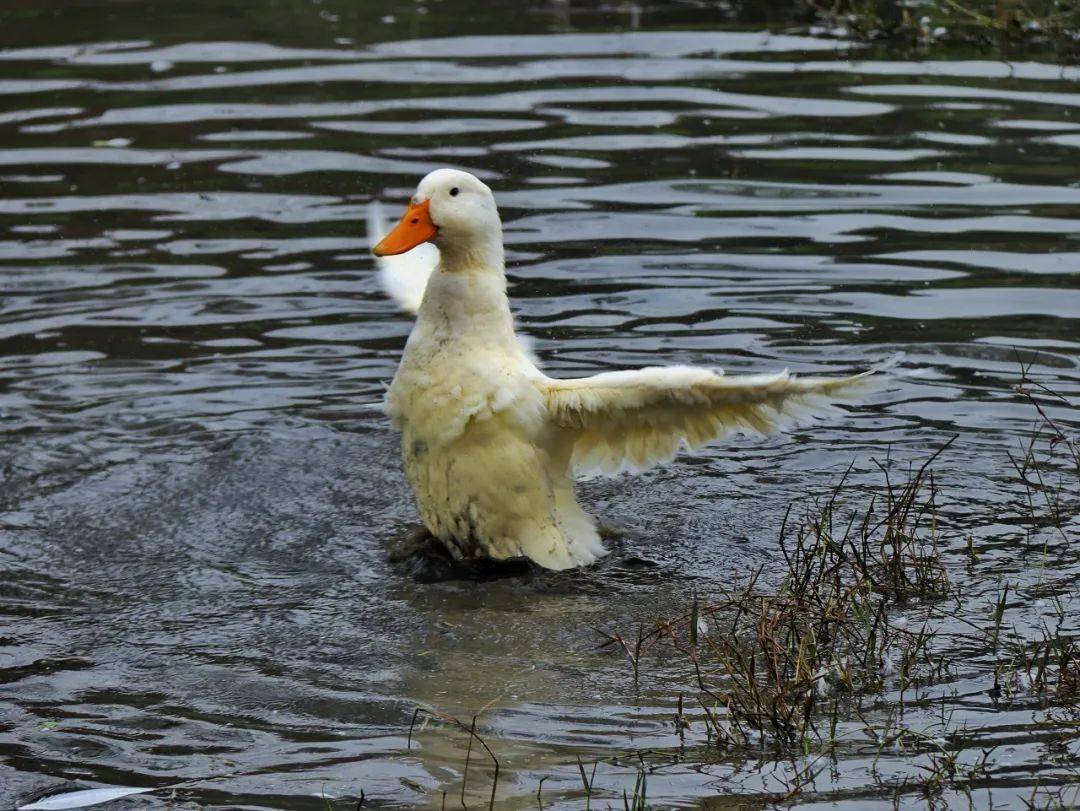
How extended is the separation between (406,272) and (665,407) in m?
2.02

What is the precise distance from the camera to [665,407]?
6.25 metres

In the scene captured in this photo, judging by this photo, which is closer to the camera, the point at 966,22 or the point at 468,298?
the point at 468,298

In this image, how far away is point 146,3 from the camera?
1498cm

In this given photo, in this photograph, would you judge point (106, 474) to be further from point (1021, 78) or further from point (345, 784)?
point (1021, 78)

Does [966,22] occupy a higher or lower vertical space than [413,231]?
higher

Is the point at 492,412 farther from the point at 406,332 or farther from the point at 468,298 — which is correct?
the point at 406,332

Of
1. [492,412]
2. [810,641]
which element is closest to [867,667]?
[810,641]

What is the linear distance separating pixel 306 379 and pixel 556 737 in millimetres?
3988

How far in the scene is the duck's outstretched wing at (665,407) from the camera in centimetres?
595

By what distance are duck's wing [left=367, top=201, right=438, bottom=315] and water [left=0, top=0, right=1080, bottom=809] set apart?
74 cm

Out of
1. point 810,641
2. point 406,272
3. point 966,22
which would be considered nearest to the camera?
point 810,641

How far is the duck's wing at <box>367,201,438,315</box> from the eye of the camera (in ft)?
25.0

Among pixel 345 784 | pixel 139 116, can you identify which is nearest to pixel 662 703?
pixel 345 784

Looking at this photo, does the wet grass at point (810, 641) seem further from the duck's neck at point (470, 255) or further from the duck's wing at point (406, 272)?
the duck's wing at point (406, 272)
